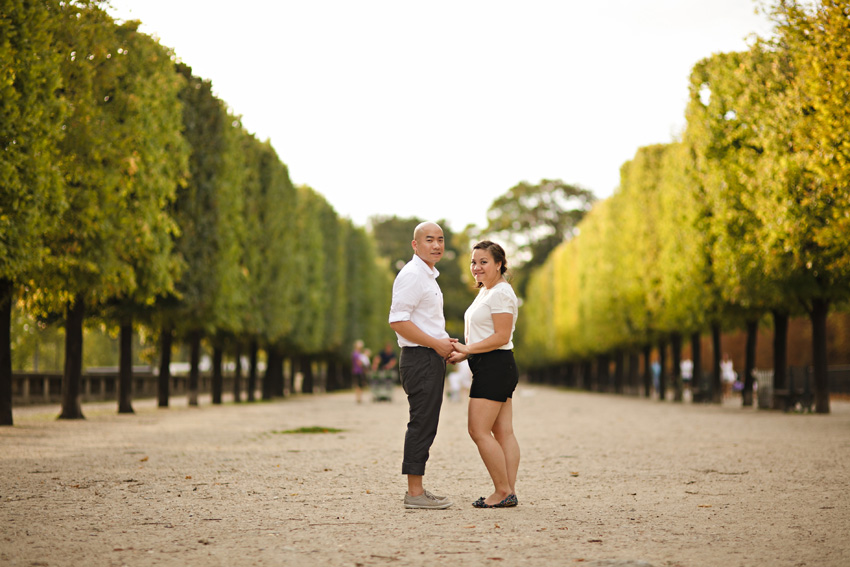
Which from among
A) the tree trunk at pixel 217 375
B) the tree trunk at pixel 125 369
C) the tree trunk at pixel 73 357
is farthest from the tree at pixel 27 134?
the tree trunk at pixel 217 375

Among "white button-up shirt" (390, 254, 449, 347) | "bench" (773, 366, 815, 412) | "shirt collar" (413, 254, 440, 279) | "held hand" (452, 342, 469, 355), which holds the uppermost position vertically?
"shirt collar" (413, 254, 440, 279)

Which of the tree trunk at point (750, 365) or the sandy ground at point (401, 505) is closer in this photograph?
the sandy ground at point (401, 505)

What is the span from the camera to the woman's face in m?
7.49

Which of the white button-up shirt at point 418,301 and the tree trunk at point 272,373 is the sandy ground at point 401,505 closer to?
the white button-up shirt at point 418,301

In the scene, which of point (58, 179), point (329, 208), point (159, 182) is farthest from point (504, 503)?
point (329, 208)

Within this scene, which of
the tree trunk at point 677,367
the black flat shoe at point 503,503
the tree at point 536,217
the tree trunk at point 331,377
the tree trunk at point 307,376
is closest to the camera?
the black flat shoe at point 503,503

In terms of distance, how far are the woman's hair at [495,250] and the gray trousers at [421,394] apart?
36.0 inches

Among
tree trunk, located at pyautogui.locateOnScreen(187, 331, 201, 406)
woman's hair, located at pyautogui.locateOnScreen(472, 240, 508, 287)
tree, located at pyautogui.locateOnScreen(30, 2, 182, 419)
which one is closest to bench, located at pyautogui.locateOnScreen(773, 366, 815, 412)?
tree, located at pyautogui.locateOnScreen(30, 2, 182, 419)

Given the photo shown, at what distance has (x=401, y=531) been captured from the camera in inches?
254

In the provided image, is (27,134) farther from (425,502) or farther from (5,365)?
(425,502)

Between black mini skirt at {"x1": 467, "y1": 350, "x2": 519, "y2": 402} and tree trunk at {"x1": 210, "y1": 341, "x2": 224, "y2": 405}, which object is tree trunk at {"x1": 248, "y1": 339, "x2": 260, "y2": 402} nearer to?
tree trunk at {"x1": 210, "y1": 341, "x2": 224, "y2": 405}

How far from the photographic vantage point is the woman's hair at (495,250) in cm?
753

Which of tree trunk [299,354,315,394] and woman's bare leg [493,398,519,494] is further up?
woman's bare leg [493,398,519,494]

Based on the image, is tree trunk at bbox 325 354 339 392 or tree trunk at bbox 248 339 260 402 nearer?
tree trunk at bbox 248 339 260 402
